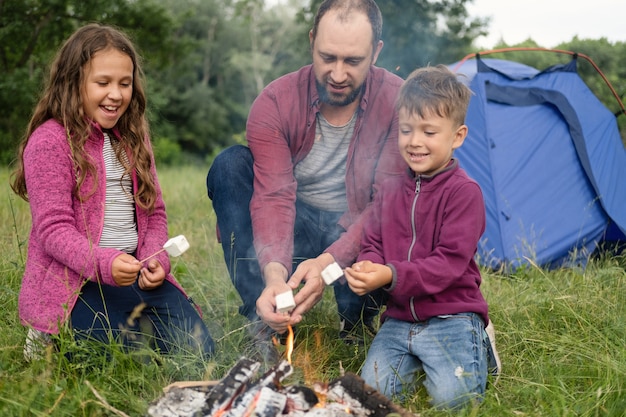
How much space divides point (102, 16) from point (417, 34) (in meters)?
9.24

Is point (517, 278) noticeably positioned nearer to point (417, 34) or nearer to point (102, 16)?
point (102, 16)

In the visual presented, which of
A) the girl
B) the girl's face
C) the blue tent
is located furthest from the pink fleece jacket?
the blue tent

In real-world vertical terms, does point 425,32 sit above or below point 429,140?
above

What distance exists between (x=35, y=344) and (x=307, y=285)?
1060mm

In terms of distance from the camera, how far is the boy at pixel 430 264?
7.58 ft

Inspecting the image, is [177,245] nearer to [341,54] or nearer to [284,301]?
[284,301]

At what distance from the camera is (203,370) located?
A: 239 cm

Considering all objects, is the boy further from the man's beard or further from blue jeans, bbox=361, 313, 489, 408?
the man's beard

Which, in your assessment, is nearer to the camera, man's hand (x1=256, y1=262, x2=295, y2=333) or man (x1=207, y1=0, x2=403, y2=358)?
man's hand (x1=256, y1=262, x2=295, y2=333)

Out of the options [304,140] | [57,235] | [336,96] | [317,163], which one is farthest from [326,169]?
[57,235]

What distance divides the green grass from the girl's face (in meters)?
0.82

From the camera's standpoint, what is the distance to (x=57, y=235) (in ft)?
7.98

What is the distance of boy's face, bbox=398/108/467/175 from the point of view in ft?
8.02

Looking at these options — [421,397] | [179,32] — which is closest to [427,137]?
[421,397]
